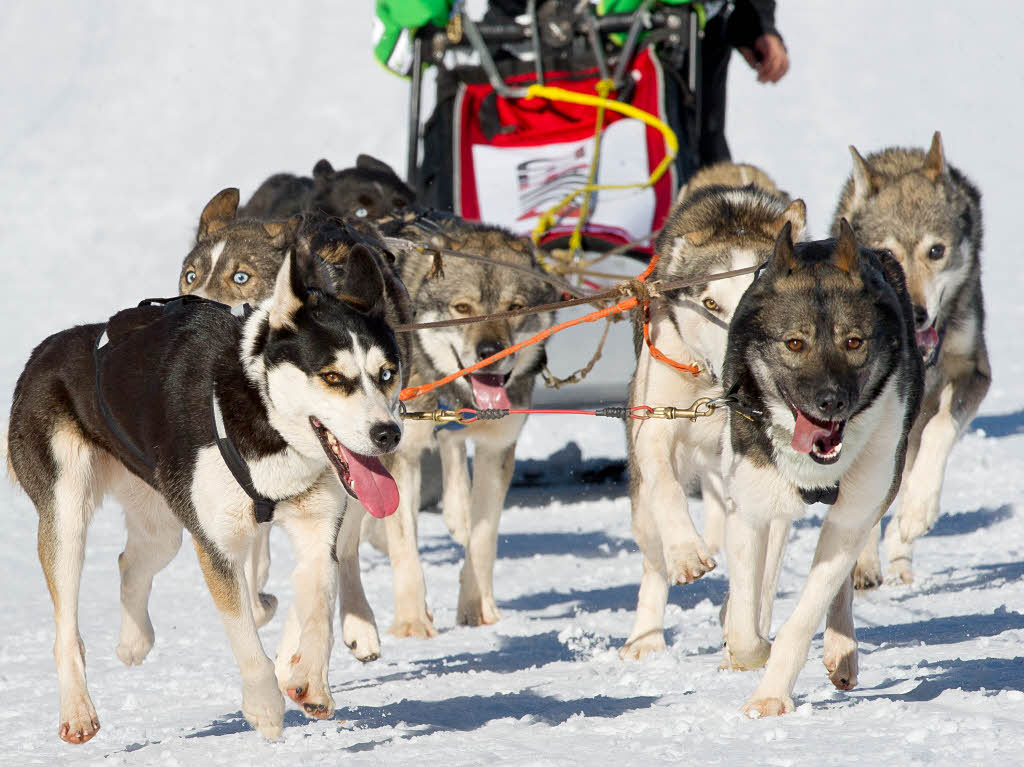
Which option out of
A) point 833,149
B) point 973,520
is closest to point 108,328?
point 973,520

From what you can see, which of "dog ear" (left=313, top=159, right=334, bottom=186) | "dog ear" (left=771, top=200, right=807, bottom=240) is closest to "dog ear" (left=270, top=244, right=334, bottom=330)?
"dog ear" (left=771, top=200, right=807, bottom=240)

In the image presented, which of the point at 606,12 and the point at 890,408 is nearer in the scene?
the point at 890,408

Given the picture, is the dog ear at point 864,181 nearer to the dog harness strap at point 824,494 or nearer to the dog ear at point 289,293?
the dog harness strap at point 824,494

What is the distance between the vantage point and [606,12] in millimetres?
6160

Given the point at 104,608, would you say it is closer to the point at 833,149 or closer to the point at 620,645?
the point at 620,645

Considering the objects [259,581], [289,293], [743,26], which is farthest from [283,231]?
[743,26]

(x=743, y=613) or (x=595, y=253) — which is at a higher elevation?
(x=595, y=253)

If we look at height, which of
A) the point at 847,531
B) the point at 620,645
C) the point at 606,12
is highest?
the point at 606,12

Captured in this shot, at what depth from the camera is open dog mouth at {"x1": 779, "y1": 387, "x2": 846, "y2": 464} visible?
2504 millimetres

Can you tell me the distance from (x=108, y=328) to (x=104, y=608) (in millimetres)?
1605

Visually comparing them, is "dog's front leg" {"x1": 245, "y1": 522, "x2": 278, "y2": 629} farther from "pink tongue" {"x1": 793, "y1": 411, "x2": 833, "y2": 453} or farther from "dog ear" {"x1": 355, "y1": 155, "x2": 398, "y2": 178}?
"dog ear" {"x1": 355, "y1": 155, "x2": 398, "y2": 178}

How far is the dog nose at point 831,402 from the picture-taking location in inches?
94.5

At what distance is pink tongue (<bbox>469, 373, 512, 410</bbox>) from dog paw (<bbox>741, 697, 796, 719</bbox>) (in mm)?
1743

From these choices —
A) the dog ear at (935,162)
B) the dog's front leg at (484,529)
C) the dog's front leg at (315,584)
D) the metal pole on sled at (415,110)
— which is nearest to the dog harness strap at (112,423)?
the dog's front leg at (315,584)
